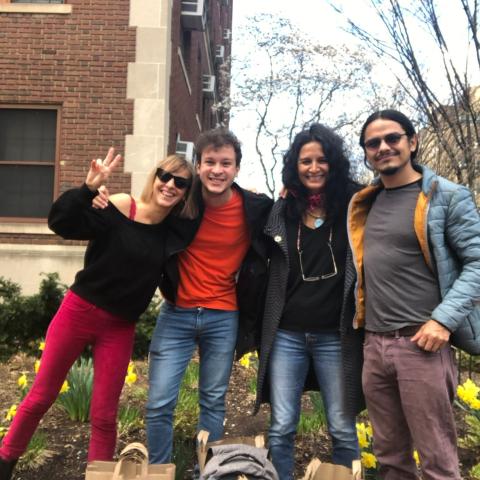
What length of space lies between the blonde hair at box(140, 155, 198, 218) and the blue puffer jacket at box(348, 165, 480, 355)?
125 cm

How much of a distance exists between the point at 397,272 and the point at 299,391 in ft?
3.03

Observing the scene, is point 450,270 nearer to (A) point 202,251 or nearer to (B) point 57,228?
(A) point 202,251

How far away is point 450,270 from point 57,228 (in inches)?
79.5

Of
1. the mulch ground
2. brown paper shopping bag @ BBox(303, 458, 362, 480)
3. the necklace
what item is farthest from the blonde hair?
the mulch ground

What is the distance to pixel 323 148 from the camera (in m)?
3.08

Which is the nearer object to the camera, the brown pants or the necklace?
the brown pants

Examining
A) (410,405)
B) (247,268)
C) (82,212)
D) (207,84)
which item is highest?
(207,84)

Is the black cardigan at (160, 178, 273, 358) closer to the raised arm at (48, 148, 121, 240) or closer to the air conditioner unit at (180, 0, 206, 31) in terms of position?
the raised arm at (48, 148, 121, 240)

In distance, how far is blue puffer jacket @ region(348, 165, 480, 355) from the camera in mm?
2461

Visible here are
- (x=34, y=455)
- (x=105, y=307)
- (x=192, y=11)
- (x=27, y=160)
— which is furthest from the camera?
(x=192, y=11)

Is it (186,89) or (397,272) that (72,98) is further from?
(397,272)

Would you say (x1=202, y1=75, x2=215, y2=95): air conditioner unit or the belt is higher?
(x1=202, y1=75, x2=215, y2=95): air conditioner unit

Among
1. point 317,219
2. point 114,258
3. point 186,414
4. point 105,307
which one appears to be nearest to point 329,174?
point 317,219

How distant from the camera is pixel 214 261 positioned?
10.6ft
